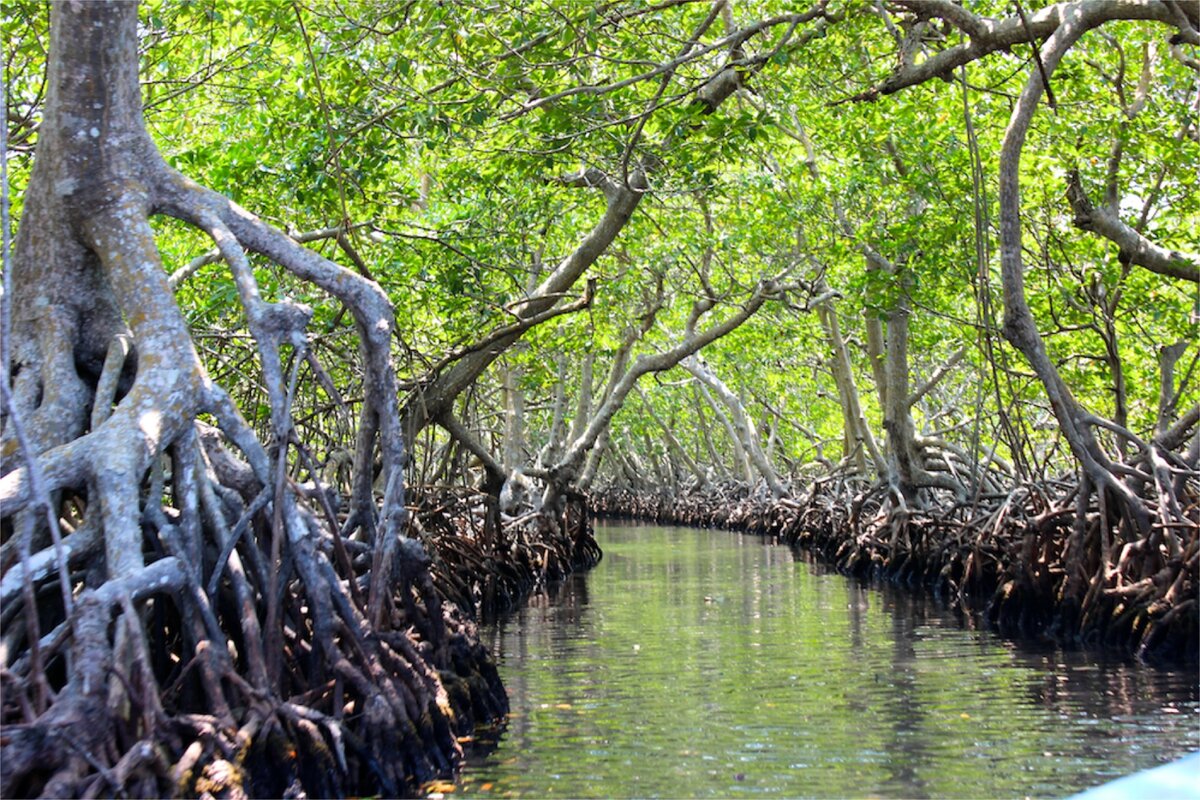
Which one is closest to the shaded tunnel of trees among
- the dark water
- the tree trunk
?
the tree trunk

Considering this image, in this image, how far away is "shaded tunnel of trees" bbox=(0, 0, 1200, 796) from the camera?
14.8 ft

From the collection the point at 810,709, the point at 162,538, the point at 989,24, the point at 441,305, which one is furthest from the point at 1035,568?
the point at 162,538

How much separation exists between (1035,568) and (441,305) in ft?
15.9

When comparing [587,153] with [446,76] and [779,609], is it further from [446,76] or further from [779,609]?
[779,609]

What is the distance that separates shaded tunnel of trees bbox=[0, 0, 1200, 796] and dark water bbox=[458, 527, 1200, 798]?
1.90 feet

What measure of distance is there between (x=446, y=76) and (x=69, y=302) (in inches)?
168

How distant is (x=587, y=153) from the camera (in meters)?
9.86

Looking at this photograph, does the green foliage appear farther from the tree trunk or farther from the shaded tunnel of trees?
the tree trunk

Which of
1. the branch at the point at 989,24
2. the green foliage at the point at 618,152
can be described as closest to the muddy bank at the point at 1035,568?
the green foliage at the point at 618,152

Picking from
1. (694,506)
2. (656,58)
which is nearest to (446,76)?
(656,58)

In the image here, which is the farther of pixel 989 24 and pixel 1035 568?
pixel 1035 568

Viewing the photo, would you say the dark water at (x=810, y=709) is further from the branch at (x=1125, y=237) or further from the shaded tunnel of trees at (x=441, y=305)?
the branch at (x=1125, y=237)

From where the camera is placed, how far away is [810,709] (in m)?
6.64

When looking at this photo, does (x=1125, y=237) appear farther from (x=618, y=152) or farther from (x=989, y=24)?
(x=618, y=152)
